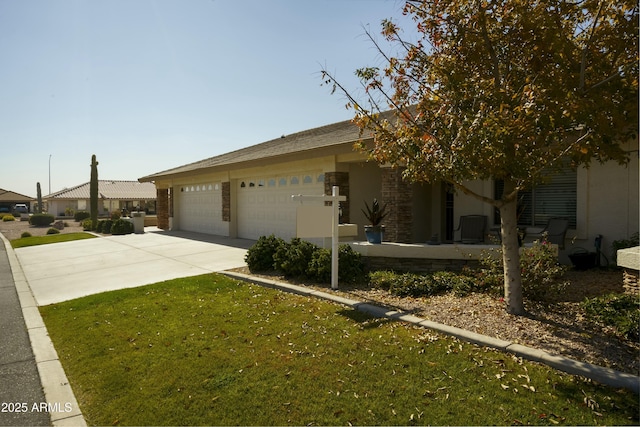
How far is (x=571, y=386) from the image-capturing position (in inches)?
151

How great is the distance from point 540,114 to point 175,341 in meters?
5.15

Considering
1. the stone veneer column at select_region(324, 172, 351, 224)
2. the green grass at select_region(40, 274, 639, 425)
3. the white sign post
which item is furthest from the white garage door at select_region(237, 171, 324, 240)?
the green grass at select_region(40, 274, 639, 425)

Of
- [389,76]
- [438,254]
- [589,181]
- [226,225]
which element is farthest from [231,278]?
[226,225]

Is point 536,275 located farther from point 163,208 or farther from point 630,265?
point 163,208

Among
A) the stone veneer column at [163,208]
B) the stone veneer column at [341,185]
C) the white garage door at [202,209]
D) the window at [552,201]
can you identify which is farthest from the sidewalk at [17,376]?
the stone veneer column at [163,208]

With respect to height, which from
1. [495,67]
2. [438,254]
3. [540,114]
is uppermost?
[495,67]

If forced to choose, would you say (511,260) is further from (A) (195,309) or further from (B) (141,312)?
(B) (141,312)

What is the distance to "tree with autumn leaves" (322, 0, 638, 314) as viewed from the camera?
179 inches

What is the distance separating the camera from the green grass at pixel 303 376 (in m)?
3.53

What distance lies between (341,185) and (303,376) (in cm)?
847

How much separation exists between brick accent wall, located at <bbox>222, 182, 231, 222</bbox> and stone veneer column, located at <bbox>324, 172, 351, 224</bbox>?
6.80 meters

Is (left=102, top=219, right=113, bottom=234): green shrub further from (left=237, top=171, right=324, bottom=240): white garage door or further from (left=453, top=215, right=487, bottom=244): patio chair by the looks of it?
(left=453, top=215, right=487, bottom=244): patio chair

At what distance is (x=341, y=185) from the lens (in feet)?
40.3

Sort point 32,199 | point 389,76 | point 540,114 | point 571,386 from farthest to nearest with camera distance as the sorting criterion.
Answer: point 32,199 → point 389,76 → point 540,114 → point 571,386
